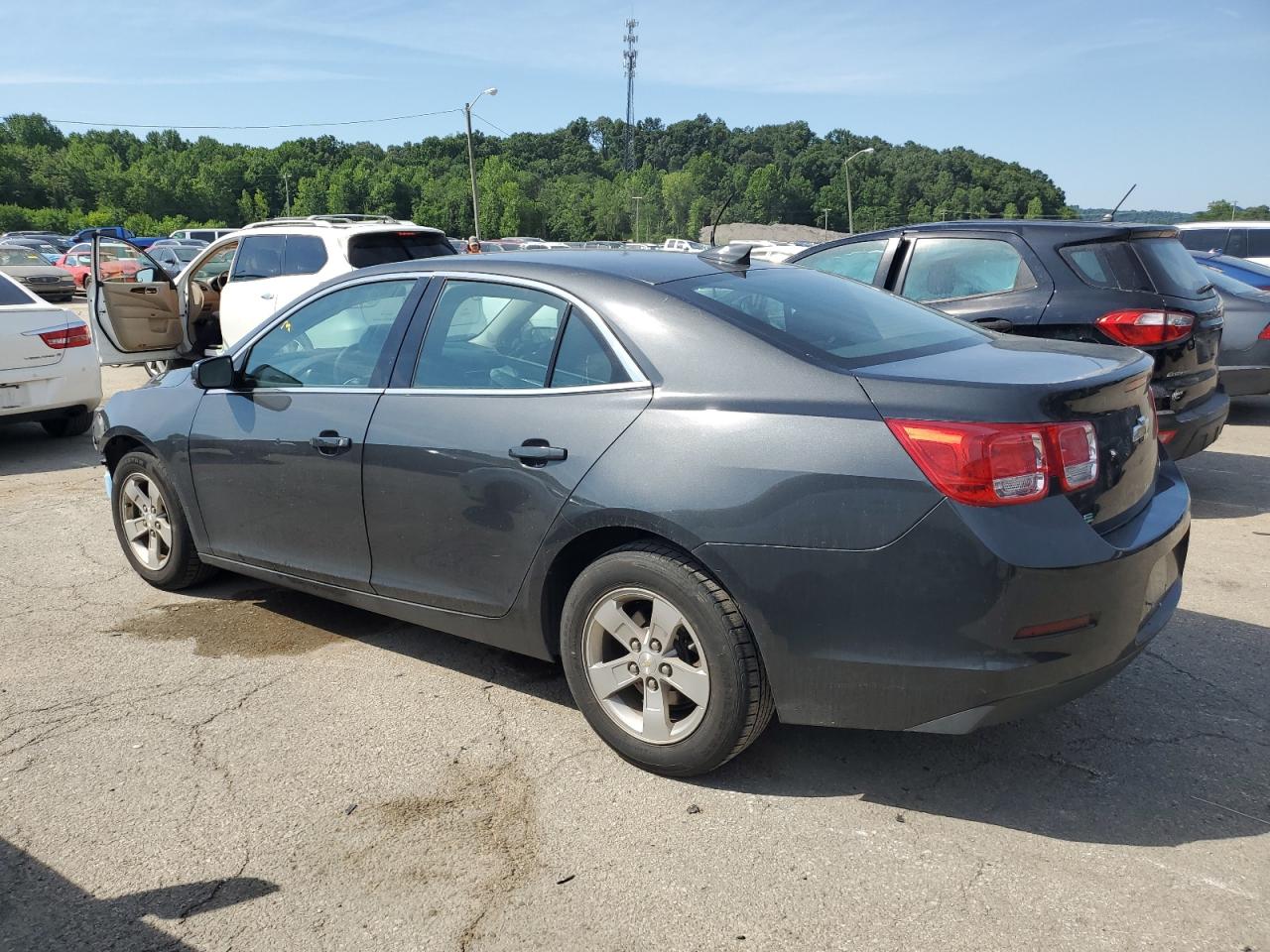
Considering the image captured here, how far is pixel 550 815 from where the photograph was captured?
305 cm

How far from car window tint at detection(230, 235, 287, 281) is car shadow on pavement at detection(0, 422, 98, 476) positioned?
2.44 meters

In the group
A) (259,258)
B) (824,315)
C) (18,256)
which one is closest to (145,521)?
(824,315)

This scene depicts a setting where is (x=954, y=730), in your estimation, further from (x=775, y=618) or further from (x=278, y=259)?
(x=278, y=259)

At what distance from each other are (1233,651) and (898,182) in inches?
4024

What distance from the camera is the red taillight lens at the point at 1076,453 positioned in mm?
2756

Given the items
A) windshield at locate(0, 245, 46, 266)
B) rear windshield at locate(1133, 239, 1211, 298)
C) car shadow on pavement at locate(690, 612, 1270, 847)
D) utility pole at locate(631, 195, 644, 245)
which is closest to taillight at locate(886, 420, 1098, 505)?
car shadow on pavement at locate(690, 612, 1270, 847)

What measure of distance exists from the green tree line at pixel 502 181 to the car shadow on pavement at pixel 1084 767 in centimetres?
9102

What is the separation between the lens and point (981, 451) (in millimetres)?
2680

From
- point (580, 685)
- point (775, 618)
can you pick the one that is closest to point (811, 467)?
point (775, 618)

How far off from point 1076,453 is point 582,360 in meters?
1.53

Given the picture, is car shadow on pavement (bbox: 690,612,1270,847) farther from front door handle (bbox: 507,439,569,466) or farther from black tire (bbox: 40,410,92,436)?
black tire (bbox: 40,410,92,436)

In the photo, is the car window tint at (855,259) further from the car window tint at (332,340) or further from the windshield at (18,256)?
the windshield at (18,256)

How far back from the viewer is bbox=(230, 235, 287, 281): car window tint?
35.4 ft

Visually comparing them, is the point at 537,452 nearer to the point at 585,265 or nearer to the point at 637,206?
the point at 585,265
